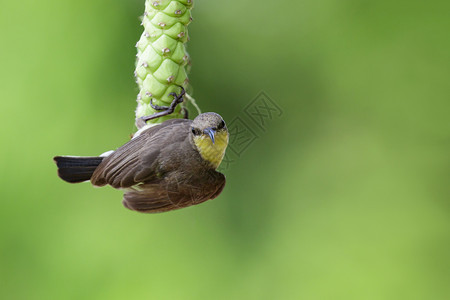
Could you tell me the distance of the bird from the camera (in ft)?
4.49

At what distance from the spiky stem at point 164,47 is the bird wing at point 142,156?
12cm

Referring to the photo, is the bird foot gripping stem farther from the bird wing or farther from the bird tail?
the bird tail

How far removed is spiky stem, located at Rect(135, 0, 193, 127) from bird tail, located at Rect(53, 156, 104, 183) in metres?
0.33

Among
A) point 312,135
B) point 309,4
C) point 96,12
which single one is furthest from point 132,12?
point 312,135

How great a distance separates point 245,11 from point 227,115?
1.81ft

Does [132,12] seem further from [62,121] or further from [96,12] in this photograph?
[62,121]

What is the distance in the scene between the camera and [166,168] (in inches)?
54.9

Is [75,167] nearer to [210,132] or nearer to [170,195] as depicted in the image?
[170,195]

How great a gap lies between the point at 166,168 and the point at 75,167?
256 millimetres

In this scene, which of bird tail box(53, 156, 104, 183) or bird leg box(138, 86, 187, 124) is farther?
bird tail box(53, 156, 104, 183)

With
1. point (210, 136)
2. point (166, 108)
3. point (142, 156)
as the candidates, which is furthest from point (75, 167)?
point (210, 136)

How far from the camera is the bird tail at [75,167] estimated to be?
1466 millimetres

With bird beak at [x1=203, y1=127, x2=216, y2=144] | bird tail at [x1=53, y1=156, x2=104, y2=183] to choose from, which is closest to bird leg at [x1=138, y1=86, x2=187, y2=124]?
bird beak at [x1=203, y1=127, x2=216, y2=144]

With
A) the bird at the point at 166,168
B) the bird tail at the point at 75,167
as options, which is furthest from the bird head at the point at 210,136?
the bird tail at the point at 75,167
